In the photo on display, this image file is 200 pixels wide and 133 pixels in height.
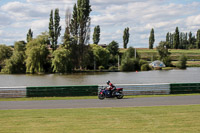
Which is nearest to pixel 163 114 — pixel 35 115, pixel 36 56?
pixel 35 115

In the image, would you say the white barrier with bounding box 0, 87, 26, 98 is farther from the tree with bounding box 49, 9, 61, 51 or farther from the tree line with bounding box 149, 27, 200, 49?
the tree line with bounding box 149, 27, 200, 49

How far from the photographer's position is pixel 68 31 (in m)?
86.6

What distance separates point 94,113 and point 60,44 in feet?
235

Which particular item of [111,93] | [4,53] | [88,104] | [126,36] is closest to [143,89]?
[111,93]

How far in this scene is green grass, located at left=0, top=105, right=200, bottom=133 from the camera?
10805mm

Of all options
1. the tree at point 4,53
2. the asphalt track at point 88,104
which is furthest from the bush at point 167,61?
the asphalt track at point 88,104

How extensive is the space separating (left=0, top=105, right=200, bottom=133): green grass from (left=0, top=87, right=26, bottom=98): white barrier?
403 inches

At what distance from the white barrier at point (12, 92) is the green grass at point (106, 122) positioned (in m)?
10.2

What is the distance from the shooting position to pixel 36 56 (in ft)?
248

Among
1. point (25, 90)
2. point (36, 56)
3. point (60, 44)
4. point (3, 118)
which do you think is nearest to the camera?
point (3, 118)

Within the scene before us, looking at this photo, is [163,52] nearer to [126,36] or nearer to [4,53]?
[126,36]

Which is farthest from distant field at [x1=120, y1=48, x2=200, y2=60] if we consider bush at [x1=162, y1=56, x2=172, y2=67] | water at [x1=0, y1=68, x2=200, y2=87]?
water at [x1=0, y1=68, x2=200, y2=87]

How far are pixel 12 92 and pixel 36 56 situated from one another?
52.5 meters

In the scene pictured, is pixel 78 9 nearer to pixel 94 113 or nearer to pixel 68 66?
pixel 68 66
